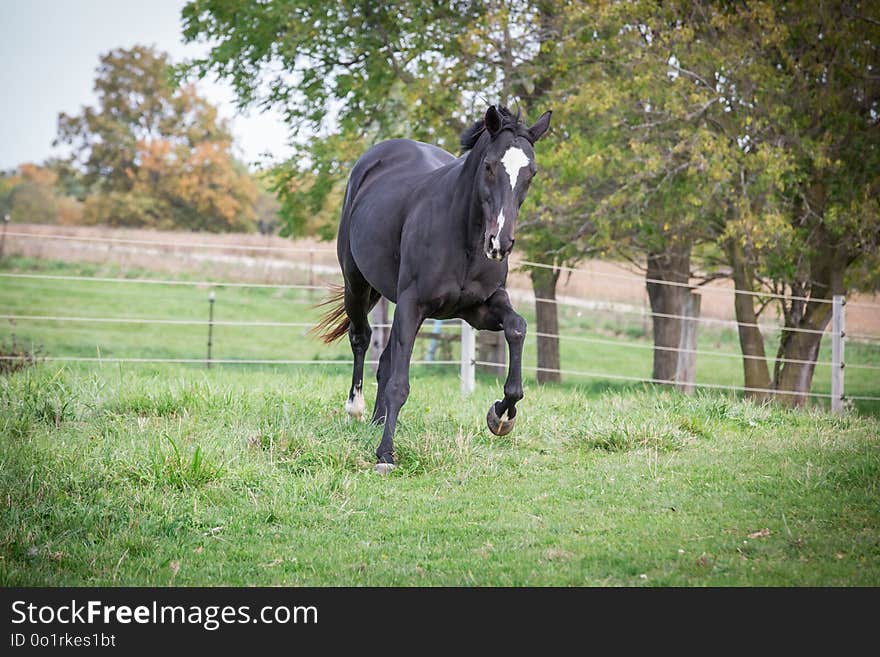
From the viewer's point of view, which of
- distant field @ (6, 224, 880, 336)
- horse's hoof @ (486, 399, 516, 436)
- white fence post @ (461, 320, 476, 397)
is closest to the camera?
horse's hoof @ (486, 399, 516, 436)

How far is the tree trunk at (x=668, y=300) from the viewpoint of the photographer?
13.6 meters

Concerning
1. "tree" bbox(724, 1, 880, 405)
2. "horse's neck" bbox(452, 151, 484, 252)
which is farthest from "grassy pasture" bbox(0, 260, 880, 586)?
"tree" bbox(724, 1, 880, 405)

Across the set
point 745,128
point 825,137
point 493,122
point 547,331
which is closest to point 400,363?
point 493,122

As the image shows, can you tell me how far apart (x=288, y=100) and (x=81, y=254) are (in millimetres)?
16017

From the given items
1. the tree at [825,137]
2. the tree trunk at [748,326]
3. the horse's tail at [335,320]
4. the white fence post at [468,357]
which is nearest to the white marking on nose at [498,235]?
the horse's tail at [335,320]

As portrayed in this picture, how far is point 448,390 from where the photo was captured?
908cm

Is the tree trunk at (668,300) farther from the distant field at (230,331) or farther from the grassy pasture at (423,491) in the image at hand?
the grassy pasture at (423,491)

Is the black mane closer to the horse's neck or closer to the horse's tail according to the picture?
the horse's neck

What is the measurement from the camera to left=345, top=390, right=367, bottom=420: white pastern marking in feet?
23.0

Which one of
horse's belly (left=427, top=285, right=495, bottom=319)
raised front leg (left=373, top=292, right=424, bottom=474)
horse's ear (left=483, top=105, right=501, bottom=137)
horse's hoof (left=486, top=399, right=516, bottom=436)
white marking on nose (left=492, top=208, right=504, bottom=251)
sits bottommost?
horse's hoof (left=486, top=399, right=516, bottom=436)

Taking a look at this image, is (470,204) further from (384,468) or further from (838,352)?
(838,352)

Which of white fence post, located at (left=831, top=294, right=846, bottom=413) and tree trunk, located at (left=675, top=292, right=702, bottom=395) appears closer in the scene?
white fence post, located at (left=831, top=294, right=846, bottom=413)

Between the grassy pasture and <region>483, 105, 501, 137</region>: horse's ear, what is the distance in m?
2.07

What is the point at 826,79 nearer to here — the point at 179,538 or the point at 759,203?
the point at 759,203
